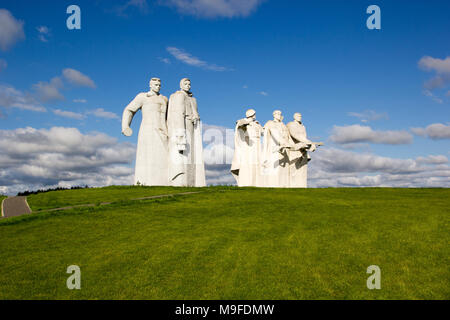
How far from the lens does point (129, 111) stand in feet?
72.2

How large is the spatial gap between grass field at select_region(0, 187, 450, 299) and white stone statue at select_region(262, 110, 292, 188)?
33.0ft

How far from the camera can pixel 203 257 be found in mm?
8602

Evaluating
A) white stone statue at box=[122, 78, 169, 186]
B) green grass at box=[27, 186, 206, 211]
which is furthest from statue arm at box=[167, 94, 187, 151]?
green grass at box=[27, 186, 206, 211]

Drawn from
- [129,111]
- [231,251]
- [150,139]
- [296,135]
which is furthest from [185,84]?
[231,251]

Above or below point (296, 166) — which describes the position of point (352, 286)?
below

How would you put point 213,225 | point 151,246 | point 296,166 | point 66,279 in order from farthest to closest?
1. point 296,166
2. point 213,225
3. point 151,246
4. point 66,279

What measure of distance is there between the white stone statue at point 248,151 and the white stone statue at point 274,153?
599mm

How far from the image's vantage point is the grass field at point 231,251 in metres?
7.20

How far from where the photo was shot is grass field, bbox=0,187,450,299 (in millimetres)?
7195

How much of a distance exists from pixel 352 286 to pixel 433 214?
267 inches

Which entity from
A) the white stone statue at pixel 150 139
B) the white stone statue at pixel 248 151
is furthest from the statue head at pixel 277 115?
the white stone statue at pixel 150 139

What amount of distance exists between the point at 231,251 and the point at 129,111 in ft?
50.1
